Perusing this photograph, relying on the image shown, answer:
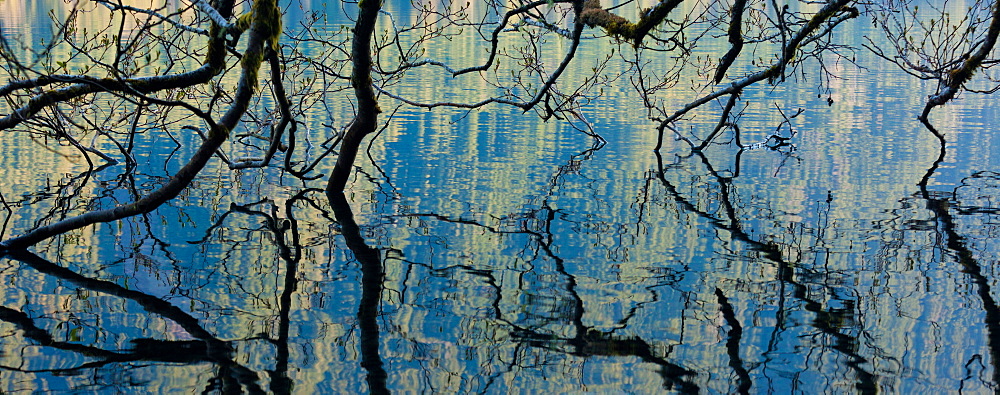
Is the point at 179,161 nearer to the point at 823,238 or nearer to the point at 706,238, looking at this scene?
the point at 706,238

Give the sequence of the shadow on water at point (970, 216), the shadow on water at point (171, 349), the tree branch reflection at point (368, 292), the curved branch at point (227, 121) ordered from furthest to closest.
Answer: the curved branch at point (227, 121) → the shadow on water at point (970, 216) → the tree branch reflection at point (368, 292) → the shadow on water at point (171, 349)

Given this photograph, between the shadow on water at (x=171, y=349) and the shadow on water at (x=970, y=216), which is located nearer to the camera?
the shadow on water at (x=171, y=349)

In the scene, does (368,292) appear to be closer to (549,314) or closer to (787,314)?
(549,314)

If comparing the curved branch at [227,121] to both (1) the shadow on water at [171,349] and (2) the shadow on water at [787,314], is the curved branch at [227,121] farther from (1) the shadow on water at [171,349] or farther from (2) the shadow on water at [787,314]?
(2) the shadow on water at [787,314]

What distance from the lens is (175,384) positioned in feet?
22.4

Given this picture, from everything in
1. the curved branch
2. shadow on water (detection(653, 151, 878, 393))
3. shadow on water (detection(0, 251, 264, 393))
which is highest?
the curved branch

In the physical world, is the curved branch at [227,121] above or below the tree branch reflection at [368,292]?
above

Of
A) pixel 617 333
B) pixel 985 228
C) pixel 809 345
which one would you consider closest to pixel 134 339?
pixel 617 333

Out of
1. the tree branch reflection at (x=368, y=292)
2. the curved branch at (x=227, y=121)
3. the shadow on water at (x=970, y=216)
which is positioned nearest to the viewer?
the tree branch reflection at (x=368, y=292)

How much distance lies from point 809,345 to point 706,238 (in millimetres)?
3915

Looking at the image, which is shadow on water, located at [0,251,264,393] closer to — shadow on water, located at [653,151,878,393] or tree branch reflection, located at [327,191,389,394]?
tree branch reflection, located at [327,191,389,394]

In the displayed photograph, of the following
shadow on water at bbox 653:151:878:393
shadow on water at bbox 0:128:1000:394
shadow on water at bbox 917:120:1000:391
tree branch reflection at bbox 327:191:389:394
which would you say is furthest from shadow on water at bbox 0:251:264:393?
shadow on water at bbox 917:120:1000:391

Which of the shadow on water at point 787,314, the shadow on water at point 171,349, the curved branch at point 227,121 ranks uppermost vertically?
the curved branch at point 227,121

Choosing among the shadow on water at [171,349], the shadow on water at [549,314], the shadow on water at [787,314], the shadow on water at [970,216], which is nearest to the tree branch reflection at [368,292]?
the shadow on water at [549,314]
